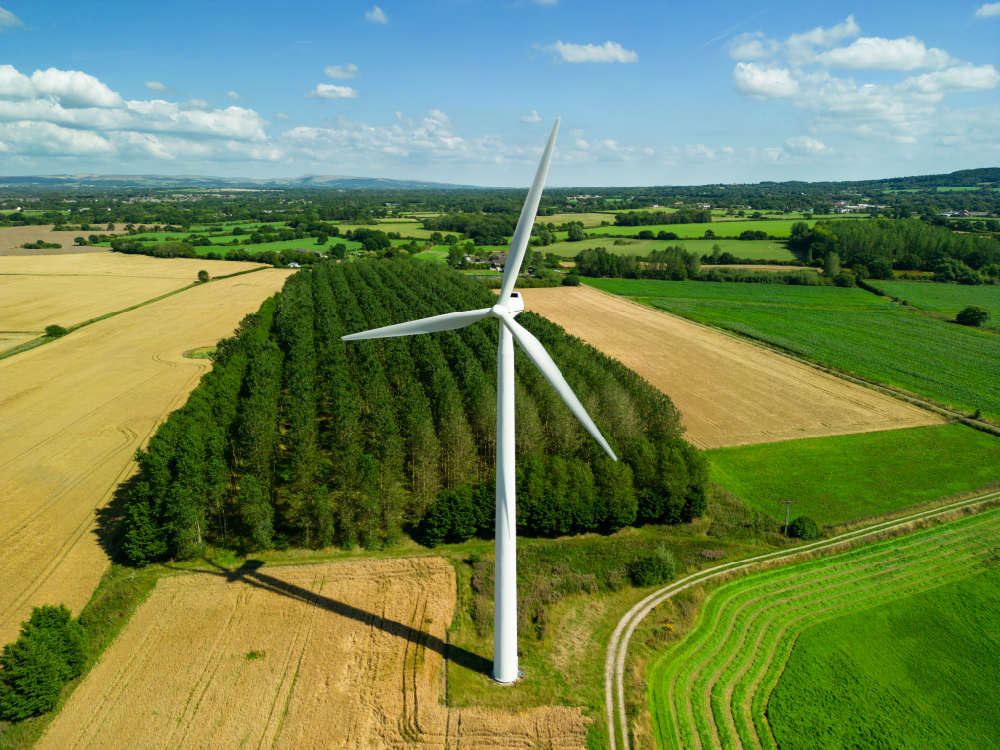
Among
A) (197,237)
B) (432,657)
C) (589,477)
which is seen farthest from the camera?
(197,237)

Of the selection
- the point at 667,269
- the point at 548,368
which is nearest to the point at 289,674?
the point at 548,368

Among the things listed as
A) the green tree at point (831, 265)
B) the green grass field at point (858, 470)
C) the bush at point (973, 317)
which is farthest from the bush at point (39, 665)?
the green tree at point (831, 265)

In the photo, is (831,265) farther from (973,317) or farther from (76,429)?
(76,429)

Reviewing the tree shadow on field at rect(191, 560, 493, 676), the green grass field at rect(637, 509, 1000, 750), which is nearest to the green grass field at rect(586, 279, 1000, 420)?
the green grass field at rect(637, 509, 1000, 750)

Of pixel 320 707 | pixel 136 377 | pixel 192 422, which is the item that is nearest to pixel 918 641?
pixel 320 707

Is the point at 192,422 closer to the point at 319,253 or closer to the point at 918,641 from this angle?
the point at 918,641

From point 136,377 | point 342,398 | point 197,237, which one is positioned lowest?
point 136,377
